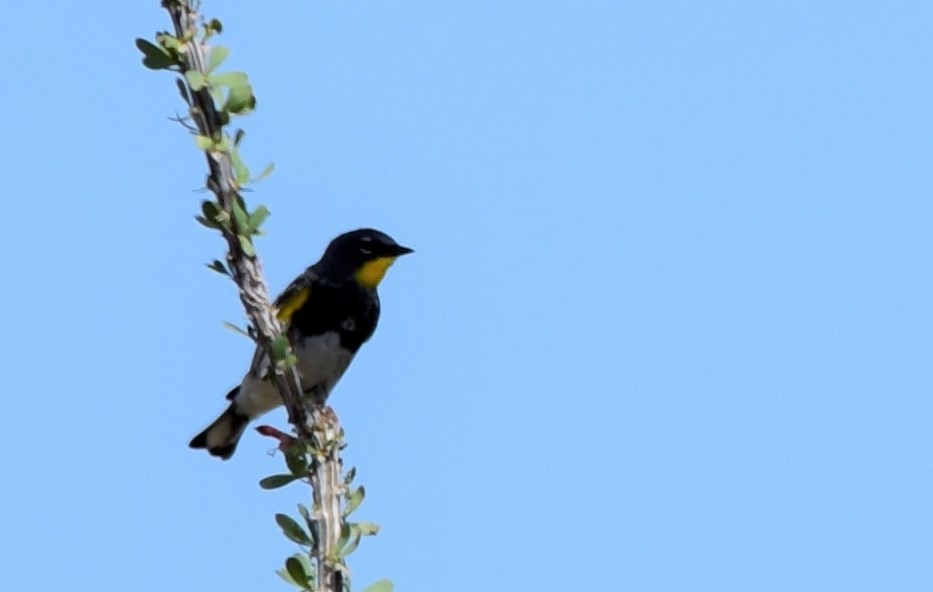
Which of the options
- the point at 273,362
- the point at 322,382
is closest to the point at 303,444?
the point at 273,362

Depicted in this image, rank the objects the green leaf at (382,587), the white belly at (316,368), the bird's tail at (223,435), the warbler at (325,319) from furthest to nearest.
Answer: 1. the bird's tail at (223,435)
2. the warbler at (325,319)
3. the white belly at (316,368)
4. the green leaf at (382,587)

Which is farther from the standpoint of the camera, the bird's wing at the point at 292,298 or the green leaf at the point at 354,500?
the bird's wing at the point at 292,298

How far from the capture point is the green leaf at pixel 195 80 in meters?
→ 4.29

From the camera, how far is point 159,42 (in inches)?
171

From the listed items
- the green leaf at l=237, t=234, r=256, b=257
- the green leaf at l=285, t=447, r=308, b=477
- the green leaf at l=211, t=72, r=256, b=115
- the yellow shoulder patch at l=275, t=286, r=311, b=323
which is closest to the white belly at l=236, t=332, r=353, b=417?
the yellow shoulder patch at l=275, t=286, r=311, b=323

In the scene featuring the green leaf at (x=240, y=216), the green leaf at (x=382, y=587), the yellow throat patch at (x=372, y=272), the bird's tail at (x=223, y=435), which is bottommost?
the green leaf at (x=382, y=587)

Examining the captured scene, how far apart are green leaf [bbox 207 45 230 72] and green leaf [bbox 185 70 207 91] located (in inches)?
2.4

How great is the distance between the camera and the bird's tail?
33.0 ft

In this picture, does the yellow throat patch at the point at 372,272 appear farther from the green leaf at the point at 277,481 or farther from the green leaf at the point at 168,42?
the green leaf at the point at 168,42

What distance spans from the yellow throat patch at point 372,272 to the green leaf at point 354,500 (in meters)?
5.15

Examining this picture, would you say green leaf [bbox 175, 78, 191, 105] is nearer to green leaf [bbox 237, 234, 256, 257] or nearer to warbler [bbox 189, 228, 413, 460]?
green leaf [bbox 237, 234, 256, 257]

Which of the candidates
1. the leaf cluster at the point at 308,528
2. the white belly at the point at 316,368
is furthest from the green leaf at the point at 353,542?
the white belly at the point at 316,368

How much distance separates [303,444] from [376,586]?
110cm

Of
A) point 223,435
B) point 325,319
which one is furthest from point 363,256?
point 223,435
